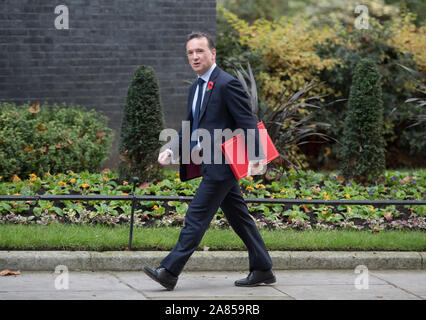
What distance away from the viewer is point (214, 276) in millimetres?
5777

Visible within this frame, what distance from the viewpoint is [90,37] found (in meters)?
11.0

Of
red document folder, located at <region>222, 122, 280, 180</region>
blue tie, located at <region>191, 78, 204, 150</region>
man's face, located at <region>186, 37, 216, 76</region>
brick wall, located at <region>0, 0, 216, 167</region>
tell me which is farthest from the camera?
brick wall, located at <region>0, 0, 216, 167</region>

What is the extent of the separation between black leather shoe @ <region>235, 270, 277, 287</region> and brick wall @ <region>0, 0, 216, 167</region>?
624cm

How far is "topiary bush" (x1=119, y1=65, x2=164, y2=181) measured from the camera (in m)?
8.28

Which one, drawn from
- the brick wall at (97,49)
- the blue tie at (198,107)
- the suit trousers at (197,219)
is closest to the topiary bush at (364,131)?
the brick wall at (97,49)

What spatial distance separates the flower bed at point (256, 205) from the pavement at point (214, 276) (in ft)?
2.62

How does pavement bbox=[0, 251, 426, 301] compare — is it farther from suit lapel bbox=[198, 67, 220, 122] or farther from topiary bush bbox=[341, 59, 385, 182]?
topiary bush bbox=[341, 59, 385, 182]

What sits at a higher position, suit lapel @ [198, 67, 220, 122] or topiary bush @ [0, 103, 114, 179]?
suit lapel @ [198, 67, 220, 122]

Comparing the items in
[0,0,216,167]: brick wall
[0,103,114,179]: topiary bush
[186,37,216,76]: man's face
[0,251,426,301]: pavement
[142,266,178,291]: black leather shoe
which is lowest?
[0,251,426,301]: pavement

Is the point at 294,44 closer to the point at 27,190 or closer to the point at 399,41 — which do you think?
the point at 399,41

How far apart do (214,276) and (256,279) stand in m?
0.51

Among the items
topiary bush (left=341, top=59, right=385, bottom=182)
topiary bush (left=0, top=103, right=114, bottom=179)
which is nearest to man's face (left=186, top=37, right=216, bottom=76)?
topiary bush (left=341, top=59, right=385, bottom=182)

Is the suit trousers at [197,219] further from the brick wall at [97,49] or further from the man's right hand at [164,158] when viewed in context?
the brick wall at [97,49]

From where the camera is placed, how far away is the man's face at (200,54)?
16.7 feet
